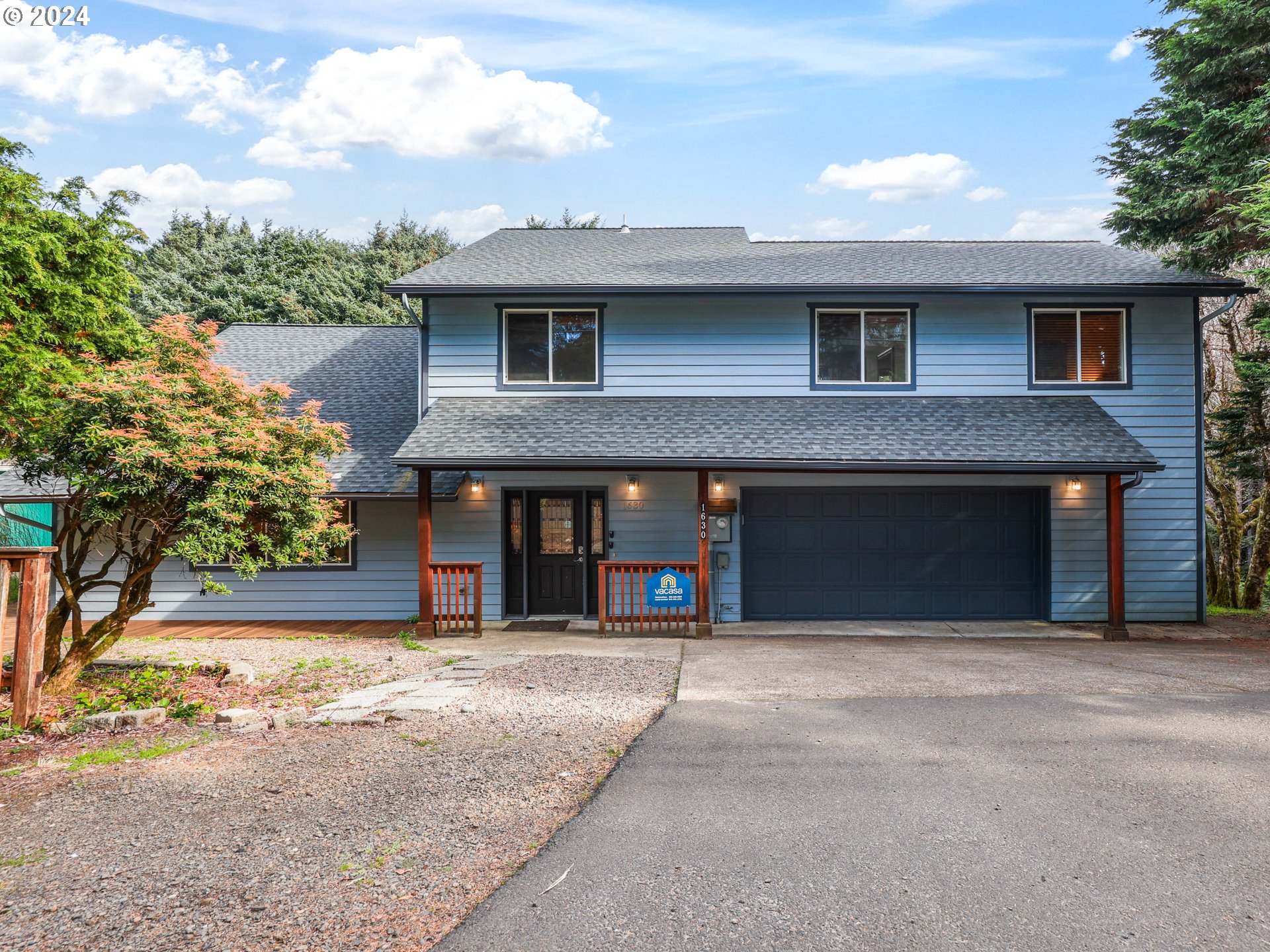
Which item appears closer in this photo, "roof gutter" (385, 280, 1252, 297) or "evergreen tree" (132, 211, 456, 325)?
"roof gutter" (385, 280, 1252, 297)

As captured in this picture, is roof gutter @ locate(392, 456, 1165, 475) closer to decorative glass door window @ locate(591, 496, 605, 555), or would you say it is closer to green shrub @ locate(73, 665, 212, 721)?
decorative glass door window @ locate(591, 496, 605, 555)

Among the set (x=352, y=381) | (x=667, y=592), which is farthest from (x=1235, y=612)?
(x=352, y=381)

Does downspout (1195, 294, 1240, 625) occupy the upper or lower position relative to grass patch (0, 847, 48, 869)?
upper

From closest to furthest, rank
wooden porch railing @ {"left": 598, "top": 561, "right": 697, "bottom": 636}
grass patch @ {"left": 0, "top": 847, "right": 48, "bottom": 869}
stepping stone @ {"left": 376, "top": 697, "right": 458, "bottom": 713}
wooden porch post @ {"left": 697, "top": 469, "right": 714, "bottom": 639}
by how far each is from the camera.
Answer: grass patch @ {"left": 0, "top": 847, "right": 48, "bottom": 869}, stepping stone @ {"left": 376, "top": 697, "right": 458, "bottom": 713}, wooden porch post @ {"left": 697, "top": 469, "right": 714, "bottom": 639}, wooden porch railing @ {"left": 598, "top": 561, "right": 697, "bottom": 636}

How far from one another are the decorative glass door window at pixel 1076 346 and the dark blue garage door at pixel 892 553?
6.08 feet

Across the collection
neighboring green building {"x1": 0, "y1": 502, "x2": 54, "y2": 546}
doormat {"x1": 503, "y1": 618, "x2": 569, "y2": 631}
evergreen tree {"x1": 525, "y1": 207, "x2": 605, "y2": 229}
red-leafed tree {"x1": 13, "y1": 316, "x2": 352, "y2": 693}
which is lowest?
doormat {"x1": 503, "y1": 618, "x2": 569, "y2": 631}

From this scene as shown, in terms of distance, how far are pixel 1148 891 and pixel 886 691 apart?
138 inches

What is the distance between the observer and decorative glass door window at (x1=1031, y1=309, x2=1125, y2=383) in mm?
10578

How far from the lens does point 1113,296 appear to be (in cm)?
1029

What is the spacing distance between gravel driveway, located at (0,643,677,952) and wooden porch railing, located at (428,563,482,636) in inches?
152

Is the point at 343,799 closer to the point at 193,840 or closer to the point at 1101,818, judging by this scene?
the point at 193,840

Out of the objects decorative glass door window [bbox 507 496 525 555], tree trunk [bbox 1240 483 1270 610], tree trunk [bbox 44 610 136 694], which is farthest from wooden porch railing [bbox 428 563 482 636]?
tree trunk [bbox 1240 483 1270 610]

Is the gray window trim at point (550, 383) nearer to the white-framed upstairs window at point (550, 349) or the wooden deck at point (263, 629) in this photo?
the white-framed upstairs window at point (550, 349)

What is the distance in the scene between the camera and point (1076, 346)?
10.6 m
